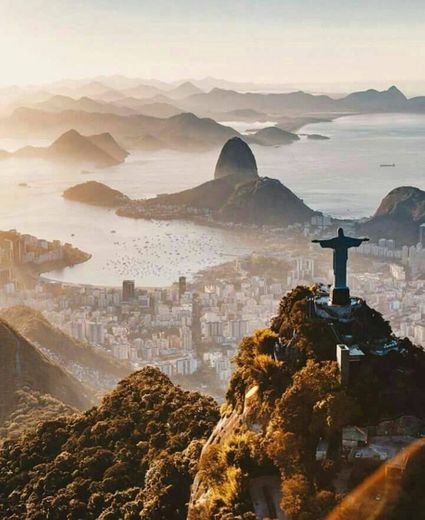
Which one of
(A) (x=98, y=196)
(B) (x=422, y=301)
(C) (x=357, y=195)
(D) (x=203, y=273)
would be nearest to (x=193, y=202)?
(A) (x=98, y=196)

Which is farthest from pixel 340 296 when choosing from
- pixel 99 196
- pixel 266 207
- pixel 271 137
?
pixel 271 137

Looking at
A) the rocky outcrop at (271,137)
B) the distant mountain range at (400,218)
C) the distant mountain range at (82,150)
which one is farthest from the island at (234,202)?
the rocky outcrop at (271,137)

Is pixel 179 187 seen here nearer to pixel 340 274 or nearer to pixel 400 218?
pixel 400 218

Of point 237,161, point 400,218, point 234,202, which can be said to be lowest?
point 400,218

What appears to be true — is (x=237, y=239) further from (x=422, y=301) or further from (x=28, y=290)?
(x=422, y=301)

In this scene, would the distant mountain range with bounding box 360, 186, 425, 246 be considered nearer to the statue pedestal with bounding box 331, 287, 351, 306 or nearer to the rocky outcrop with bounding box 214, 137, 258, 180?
the rocky outcrop with bounding box 214, 137, 258, 180

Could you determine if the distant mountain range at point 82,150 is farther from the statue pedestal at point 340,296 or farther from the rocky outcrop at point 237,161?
the statue pedestal at point 340,296

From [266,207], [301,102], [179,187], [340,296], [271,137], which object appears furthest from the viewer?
[301,102]
